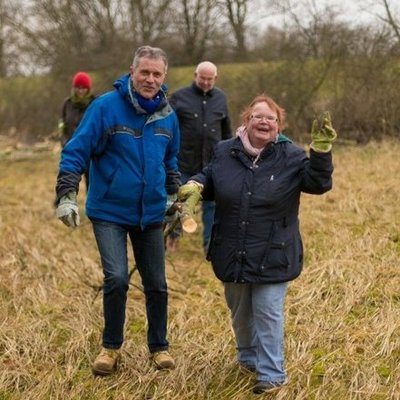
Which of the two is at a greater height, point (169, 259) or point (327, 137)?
point (327, 137)

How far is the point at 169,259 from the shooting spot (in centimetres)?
664

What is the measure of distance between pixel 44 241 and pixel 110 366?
3.74m

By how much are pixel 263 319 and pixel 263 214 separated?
1.82ft

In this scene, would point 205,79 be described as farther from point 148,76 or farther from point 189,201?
point 189,201

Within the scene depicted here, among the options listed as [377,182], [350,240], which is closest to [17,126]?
[377,182]

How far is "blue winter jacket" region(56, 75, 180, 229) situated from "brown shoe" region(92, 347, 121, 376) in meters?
0.81

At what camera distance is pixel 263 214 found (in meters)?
3.26

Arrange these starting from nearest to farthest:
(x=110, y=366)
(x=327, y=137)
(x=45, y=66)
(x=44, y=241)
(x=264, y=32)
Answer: (x=327, y=137), (x=110, y=366), (x=44, y=241), (x=264, y=32), (x=45, y=66)

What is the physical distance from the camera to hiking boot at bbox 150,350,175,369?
3.80 meters

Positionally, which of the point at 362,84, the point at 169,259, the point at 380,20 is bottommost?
the point at 169,259

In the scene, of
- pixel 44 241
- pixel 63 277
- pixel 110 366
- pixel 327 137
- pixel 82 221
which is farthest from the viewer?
pixel 82 221

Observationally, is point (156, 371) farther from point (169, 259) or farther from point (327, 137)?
point (169, 259)

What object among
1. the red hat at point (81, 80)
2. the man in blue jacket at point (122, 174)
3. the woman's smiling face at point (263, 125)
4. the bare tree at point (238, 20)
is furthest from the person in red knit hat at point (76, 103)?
the bare tree at point (238, 20)

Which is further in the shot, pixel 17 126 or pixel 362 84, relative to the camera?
pixel 17 126
